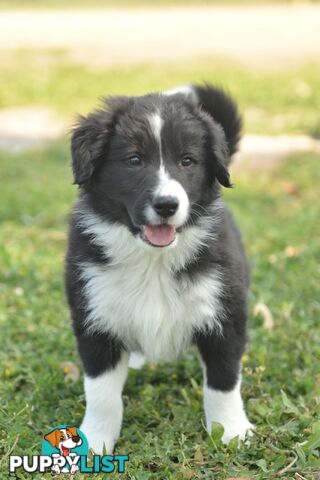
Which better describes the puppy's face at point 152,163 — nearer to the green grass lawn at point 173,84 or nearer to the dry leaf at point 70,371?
the dry leaf at point 70,371

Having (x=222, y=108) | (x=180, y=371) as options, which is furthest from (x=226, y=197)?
(x=180, y=371)

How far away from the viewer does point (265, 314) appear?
15.0 ft

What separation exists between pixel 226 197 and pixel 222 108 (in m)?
3.26

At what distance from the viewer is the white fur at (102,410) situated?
11.0 feet

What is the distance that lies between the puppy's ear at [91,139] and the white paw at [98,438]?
1114 millimetres

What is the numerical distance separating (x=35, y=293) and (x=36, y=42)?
1428cm

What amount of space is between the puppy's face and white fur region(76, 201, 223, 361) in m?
0.09

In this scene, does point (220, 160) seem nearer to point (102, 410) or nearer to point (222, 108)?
point (222, 108)

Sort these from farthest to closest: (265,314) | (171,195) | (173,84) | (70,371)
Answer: (173,84)
(265,314)
(70,371)
(171,195)

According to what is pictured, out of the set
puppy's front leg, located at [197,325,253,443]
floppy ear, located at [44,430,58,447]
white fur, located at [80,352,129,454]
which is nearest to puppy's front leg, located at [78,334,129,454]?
white fur, located at [80,352,129,454]

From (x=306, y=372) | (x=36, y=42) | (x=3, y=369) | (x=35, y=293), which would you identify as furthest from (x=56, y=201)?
(x=36, y=42)

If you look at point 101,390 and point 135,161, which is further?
point 101,390

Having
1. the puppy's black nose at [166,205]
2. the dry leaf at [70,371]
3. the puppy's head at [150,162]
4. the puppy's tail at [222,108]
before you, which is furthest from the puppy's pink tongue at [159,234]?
the dry leaf at [70,371]

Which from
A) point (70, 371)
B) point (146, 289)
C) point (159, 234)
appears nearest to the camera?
point (159, 234)
